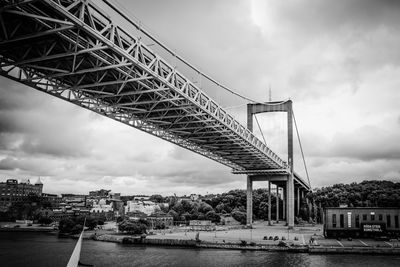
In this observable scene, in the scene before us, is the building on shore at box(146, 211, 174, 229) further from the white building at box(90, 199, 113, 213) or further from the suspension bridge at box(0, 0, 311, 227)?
the suspension bridge at box(0, 0, 311, 227)

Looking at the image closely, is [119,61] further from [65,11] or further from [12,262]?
[12,262]

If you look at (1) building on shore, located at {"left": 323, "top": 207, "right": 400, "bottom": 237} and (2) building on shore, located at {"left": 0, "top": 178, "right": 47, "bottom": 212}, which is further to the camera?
(2) building on shore, located at {"left": 0, "top": 178, "right": 47, "bottom": 212}

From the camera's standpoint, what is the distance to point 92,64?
2198cm

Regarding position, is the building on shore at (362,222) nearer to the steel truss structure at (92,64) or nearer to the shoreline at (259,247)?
the shoreline at (259,247)

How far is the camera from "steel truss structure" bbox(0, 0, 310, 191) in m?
16.6

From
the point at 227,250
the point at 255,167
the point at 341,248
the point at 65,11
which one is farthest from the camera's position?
the point at 255,167

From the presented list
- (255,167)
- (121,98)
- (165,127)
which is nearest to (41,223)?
(255,167)

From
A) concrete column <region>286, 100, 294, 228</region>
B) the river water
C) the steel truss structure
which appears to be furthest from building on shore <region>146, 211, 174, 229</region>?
the steel truss structure

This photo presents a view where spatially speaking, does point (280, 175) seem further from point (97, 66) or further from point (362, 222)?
point (97, 66)

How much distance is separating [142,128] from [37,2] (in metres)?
22.3

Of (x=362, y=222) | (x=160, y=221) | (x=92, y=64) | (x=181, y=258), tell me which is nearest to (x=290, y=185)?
(x=362, y=222)

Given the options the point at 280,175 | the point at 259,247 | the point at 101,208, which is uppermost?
the point at 280,175

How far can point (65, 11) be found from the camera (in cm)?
1563

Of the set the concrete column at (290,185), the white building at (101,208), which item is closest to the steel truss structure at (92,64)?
the concrete column at (290,185)
